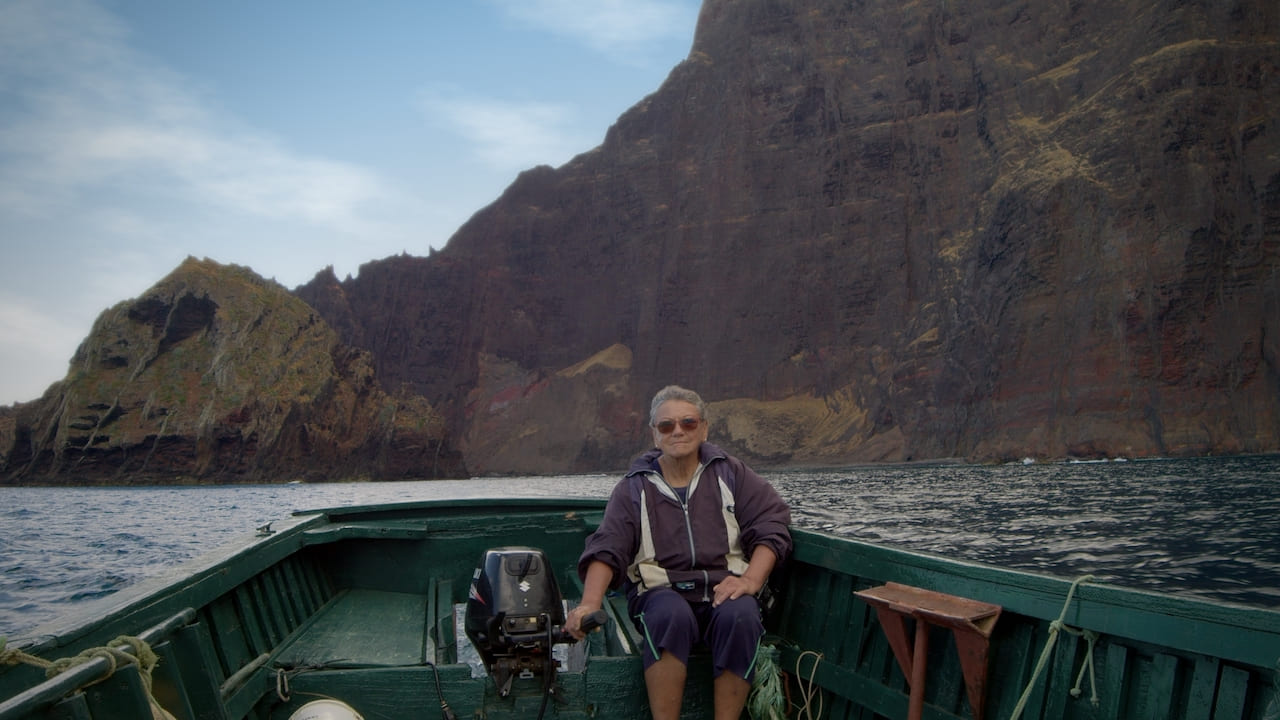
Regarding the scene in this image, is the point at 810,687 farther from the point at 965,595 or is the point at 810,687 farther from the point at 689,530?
the point at 965,595

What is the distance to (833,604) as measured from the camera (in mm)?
4117

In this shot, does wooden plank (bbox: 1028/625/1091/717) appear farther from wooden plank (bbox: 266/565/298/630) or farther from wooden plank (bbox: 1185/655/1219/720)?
wooden plank (bbox: 266/565/298/630)

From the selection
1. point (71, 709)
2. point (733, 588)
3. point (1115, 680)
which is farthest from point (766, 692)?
point (71, 709)

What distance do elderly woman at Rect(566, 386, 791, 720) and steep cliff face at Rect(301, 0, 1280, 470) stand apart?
61121 mm

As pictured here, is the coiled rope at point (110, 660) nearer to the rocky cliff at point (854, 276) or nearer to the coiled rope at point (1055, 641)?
the coiled rope at point (1055, 641)

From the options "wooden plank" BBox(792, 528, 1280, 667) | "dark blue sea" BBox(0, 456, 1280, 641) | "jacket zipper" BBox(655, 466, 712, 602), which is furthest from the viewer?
"dark blue sea" BBox(0, 456, 1280, 641)

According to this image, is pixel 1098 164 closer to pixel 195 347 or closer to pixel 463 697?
pixel 463 697

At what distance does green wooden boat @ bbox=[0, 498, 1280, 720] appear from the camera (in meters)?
2.40

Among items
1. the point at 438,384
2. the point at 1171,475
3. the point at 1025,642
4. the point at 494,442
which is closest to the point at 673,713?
the point at 1025,642

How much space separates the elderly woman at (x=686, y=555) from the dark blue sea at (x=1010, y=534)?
6.88 ft

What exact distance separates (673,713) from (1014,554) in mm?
12685

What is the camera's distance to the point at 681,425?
3928 mm

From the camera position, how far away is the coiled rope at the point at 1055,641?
2709 millimetres

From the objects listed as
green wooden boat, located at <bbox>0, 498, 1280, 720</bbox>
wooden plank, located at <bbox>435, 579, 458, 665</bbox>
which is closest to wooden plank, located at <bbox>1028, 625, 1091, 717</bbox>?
green wooden boat, located at <bbox>0, 498, 1280, 720</bbox>
